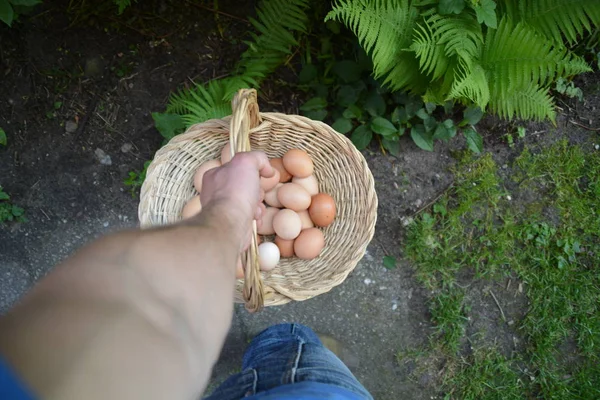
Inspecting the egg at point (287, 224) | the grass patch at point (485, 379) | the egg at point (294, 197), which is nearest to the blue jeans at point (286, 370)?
the egg at point (287, 224)

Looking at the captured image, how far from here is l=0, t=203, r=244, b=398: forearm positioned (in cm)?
60

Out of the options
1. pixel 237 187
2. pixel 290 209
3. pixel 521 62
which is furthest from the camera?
pixel 290 209

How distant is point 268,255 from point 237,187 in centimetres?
59

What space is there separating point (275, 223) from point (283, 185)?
0.16 meters

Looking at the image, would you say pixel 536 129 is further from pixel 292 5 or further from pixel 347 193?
pixel 292 5

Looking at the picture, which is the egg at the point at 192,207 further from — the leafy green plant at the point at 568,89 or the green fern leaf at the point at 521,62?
the leafy green plant at the point at 568,89

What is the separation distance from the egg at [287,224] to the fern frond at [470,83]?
723 mm

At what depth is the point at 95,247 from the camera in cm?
82

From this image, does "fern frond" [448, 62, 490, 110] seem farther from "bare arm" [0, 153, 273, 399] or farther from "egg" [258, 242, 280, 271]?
"bare arm" [0, 153, 273, 399]

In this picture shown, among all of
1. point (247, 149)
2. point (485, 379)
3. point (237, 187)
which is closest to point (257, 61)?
point (247, 149)

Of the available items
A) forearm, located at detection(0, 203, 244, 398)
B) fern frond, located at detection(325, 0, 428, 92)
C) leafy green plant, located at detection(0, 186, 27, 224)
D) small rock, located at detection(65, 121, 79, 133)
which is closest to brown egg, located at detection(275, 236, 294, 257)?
fern frond, located at detection(325, 0, 428, 92)

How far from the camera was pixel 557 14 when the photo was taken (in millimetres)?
1672

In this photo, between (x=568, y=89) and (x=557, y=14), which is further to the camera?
(x=568, y=89)

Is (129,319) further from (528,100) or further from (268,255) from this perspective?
(528,100)
